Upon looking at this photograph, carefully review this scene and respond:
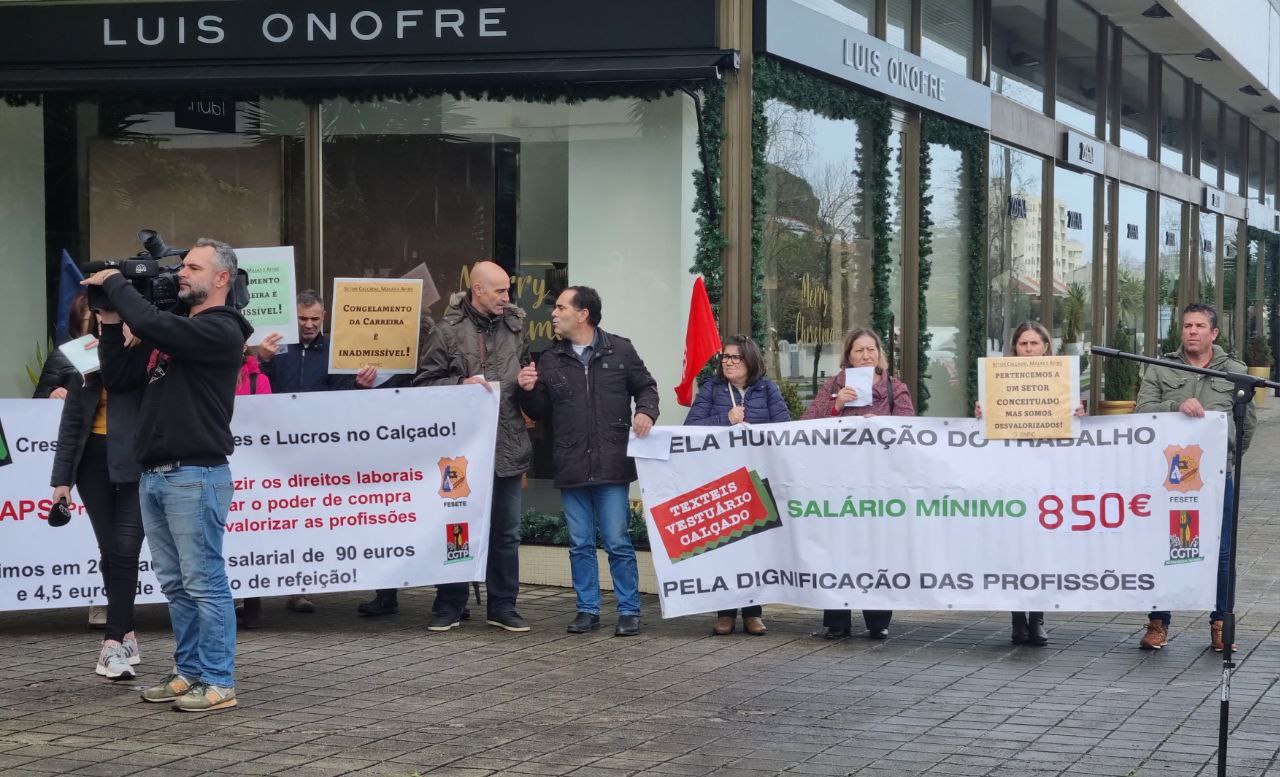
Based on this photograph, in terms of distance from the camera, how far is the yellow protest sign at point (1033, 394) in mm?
8594

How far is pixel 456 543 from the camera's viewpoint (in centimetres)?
925

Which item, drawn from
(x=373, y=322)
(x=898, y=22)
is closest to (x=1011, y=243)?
(x=898, y=22)

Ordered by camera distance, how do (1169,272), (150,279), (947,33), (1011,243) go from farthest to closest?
(1169,272) → (1011,243) → (947,33) → (150,279)

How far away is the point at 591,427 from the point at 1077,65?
1240cm

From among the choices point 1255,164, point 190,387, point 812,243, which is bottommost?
point 190,387

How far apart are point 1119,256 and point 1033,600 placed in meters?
13.9

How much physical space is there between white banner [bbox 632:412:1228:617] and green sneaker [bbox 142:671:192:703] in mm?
2827

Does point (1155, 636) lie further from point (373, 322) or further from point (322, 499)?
point (373, 322)

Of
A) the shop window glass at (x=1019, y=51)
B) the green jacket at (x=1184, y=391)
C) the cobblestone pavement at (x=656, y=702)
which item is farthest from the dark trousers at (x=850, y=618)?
the shop window glass at (x=1019, y=51)

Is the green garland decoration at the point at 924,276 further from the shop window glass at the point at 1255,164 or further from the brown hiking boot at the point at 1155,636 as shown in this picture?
the shop window glass at the point at 1255,164

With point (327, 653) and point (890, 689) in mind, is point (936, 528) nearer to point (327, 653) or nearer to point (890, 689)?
point (890, 689)

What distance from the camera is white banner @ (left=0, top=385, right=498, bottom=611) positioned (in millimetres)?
9055

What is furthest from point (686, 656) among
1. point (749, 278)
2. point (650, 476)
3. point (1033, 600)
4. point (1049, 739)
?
point (749, 278)

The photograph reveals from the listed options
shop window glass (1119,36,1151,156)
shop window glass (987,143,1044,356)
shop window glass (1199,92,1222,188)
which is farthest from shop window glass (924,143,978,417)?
shop window glass (1199,92,1222,188)
